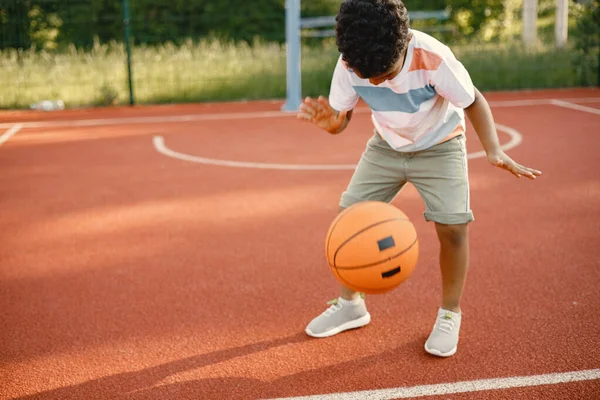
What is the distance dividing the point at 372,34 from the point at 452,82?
Answer: 444mm

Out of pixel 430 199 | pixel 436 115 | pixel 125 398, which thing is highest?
pixel 436 115

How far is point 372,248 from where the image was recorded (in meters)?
2.81

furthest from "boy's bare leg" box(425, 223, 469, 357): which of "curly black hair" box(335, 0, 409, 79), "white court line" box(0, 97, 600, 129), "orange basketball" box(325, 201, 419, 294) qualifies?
"white court line" box(0, 97, 600, 129)

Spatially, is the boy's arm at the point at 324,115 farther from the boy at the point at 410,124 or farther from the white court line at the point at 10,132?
the white court line at the point at 10,132

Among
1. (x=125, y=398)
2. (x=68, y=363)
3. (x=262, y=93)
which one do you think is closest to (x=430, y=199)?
(x=125, y=398)

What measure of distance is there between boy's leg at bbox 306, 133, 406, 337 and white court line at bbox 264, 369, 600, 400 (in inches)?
23.2

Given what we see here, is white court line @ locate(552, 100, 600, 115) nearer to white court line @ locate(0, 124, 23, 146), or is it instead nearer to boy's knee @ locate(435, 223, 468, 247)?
boy's knee @ locate(435, 223, 468, 247)

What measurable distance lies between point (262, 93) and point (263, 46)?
1.92m

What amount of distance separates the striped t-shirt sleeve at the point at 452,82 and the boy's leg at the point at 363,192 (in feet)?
1.35

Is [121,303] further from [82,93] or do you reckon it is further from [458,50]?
[458,50]

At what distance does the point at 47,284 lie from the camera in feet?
13.4

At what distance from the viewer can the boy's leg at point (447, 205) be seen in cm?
303

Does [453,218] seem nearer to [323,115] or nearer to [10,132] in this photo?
[323,115]

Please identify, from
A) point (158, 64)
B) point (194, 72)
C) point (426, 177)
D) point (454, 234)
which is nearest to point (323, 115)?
point (426, 177)
